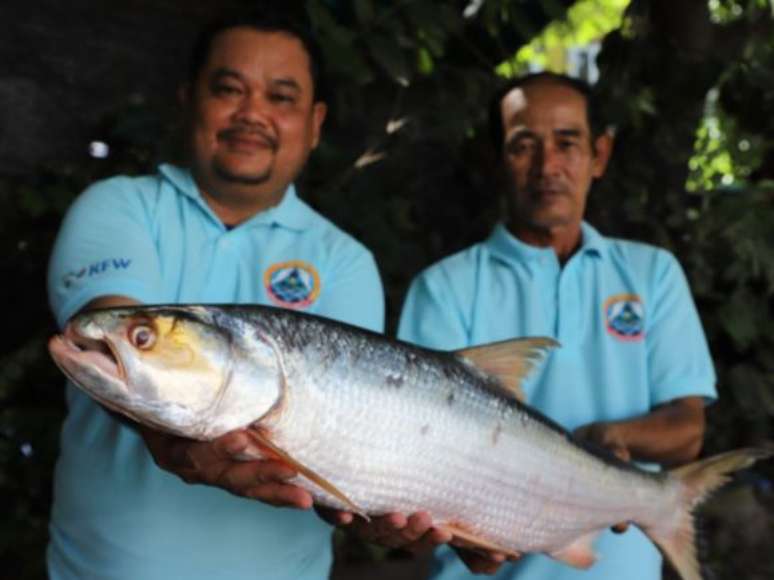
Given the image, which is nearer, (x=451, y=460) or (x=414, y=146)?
(x=451, y=460)

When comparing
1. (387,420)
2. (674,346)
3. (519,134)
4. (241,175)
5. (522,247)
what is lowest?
(387,420)

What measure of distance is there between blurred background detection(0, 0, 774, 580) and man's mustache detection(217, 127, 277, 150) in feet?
5.00

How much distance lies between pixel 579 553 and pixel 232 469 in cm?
104

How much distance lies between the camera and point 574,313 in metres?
3.00

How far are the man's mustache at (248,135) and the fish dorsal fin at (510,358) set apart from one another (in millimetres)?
901

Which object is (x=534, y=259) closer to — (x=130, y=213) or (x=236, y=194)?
(x=236, y=194)

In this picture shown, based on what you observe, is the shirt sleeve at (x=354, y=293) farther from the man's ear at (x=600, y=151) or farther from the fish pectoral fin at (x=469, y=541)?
the man's ear at (x=600, y=151)

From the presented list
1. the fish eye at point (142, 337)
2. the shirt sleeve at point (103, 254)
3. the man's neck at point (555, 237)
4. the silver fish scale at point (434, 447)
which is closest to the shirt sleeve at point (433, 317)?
the man's neck at point (555, 237)

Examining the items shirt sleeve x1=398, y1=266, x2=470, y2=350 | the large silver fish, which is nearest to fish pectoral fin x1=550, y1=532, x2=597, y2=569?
the large silver fish

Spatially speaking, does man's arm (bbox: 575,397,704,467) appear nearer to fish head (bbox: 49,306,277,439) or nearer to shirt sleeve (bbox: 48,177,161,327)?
fish head (bbox: 49,306,277,439)

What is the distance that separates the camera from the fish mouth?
71.4 inches

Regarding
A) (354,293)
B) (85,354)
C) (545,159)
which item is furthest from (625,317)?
(85,354)

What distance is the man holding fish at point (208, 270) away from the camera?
8.25 feet

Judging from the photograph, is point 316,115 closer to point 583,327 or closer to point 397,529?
point 583,327
